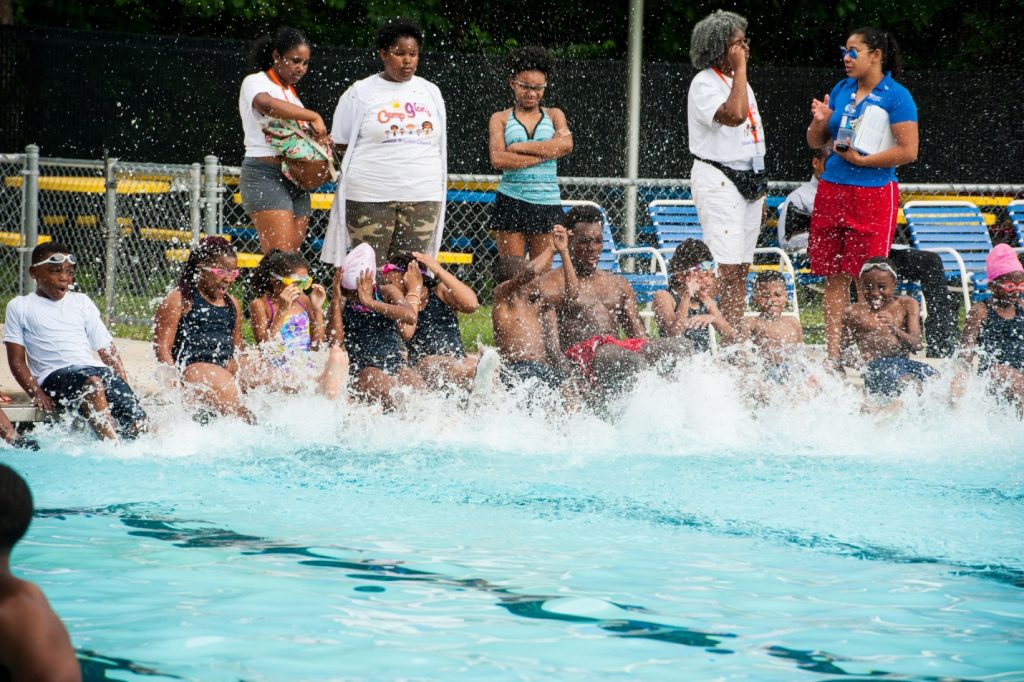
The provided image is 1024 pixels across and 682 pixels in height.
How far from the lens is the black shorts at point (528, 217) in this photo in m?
9.05

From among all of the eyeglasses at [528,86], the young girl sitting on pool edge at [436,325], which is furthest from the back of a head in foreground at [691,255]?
the young girl sitting on pool edge at [436,325]

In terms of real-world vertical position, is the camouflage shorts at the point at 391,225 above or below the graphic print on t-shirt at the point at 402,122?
below

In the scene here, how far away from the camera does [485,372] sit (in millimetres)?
7957

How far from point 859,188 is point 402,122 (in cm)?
285

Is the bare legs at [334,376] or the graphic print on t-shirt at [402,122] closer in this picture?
the bare legs at [334,376]

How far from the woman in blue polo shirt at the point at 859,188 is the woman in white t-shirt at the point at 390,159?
96.4 inches

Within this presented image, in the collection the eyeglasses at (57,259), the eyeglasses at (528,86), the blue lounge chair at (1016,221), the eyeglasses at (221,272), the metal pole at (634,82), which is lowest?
the eyeglasses at (221,272)

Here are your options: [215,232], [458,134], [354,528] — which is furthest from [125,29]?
[354,528]

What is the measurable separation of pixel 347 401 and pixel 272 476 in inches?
47.5

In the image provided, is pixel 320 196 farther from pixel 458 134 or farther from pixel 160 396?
pixel 160 396

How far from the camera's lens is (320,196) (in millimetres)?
12062

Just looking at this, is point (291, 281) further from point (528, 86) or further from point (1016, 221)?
point (1016, 221)

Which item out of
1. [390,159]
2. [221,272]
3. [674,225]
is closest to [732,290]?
[674,225]

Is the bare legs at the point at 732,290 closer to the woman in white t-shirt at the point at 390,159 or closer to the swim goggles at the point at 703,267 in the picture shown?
the swim goggles at the point at 703,267
